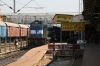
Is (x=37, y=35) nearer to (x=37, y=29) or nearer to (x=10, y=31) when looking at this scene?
(x=37, y=29)

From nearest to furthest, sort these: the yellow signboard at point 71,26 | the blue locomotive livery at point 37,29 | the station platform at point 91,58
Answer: the station platform at point 91,58 → the yellow signboard at point 71,26 → the blue locomotive livery at point 37,29

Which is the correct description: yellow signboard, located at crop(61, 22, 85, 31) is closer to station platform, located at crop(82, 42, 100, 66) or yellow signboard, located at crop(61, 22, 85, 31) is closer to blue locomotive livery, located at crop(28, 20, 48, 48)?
station platform, located at crop(82, 42, 100, 66)

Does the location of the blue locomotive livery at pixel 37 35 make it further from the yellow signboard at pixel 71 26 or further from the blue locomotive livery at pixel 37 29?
the yellow signboard at pixel 71 26

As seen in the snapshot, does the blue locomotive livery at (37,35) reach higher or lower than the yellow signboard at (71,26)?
lower

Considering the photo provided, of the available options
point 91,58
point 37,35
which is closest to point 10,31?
point 37,35

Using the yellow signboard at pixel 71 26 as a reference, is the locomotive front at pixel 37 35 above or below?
below

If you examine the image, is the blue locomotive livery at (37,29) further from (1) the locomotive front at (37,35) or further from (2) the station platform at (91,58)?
(2) the station platform at (91,58)

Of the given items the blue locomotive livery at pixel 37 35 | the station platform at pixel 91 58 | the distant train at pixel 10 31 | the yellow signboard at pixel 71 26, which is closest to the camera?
the station platform at pixel 91 58

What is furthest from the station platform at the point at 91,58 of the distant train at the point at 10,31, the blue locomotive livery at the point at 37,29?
the blue locomotive livery at the point at 37,29

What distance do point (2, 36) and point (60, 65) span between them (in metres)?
12.1

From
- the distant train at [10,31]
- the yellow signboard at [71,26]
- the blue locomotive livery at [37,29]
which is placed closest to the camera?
the yellow signboard at [71,26]

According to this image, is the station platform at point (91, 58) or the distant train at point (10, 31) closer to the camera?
the station platform at point (91, 58)

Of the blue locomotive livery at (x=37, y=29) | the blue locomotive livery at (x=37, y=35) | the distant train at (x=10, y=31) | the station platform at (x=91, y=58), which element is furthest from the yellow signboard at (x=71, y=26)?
the blue locomotive livery at (x=37, y=29)

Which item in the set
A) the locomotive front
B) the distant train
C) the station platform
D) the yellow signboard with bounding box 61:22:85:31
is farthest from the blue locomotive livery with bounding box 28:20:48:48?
the station platform
